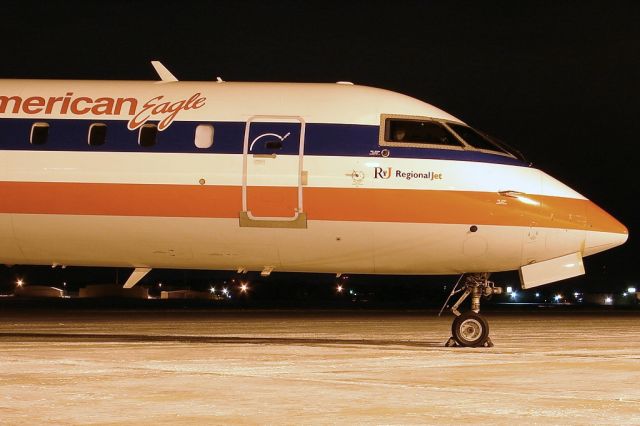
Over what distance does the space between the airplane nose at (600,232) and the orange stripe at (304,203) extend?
12cm

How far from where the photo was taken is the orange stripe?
766 inches

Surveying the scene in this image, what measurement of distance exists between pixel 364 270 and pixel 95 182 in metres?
5.42

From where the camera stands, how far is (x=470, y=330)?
818 inches

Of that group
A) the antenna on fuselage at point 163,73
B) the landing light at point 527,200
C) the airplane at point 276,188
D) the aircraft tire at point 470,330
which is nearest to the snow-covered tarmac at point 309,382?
the aircraft tire at point 470,330

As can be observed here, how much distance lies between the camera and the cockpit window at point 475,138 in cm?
2034

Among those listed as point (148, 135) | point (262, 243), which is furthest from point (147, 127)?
point (262, 243)

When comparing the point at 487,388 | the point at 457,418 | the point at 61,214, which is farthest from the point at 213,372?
the point at 61,214

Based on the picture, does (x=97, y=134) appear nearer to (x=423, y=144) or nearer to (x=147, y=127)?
(x=147, y=127)

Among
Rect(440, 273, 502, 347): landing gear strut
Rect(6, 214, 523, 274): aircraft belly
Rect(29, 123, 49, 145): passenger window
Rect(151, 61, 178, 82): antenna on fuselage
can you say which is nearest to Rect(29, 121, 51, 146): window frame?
Rect(29, 123, 49, 145): passenger window

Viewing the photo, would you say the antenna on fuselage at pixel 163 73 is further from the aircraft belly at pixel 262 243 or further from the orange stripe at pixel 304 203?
the aircraft belly at pixel 262 243

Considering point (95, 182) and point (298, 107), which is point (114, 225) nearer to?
point (95, 182)

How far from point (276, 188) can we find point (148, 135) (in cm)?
263

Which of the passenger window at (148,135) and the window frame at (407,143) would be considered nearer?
Result: the passenger window at (148,135)

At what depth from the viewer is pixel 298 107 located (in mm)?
20094
